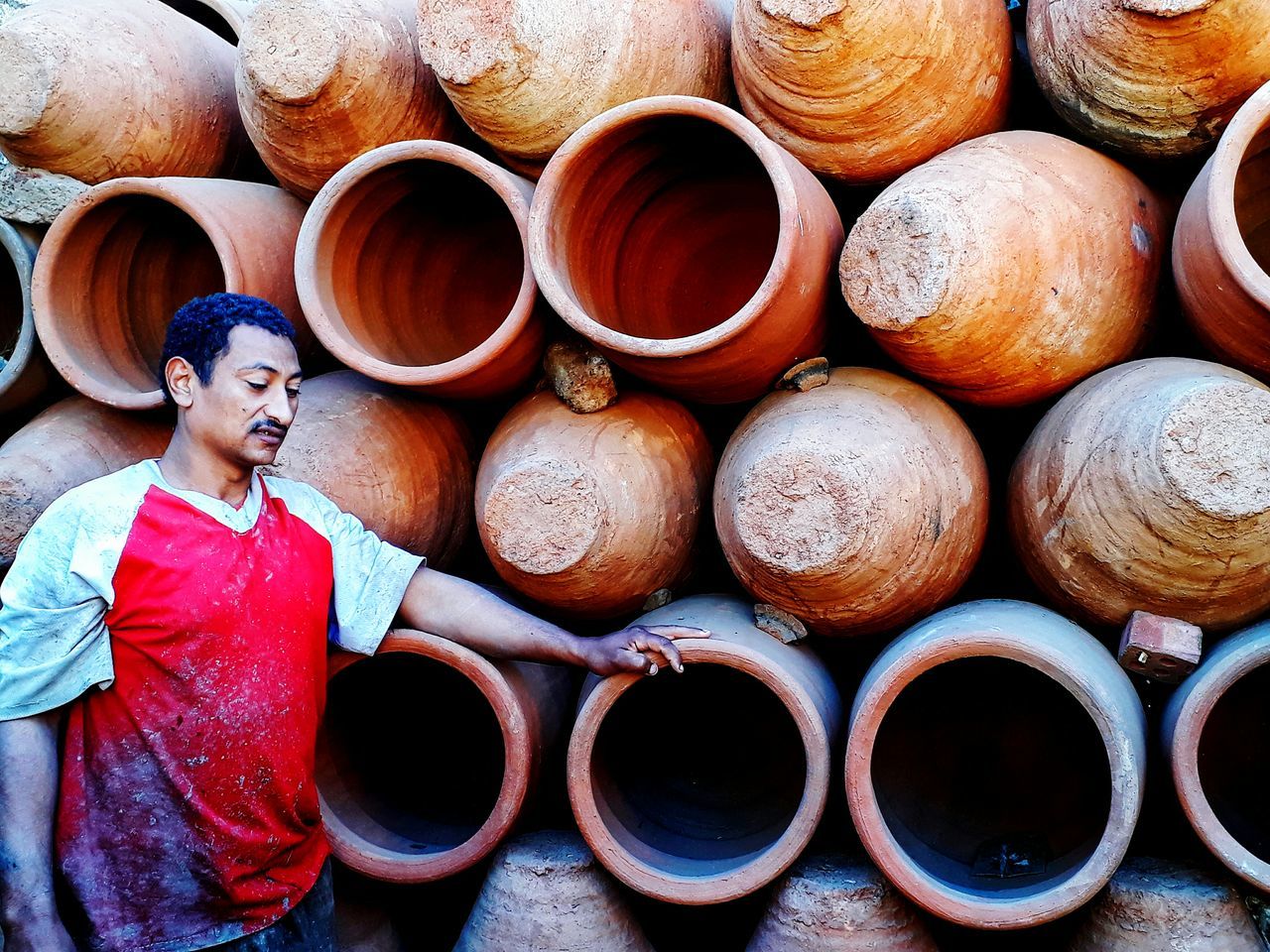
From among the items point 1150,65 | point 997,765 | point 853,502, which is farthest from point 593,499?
point 1150,65

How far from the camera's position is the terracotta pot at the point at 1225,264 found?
2.06 m

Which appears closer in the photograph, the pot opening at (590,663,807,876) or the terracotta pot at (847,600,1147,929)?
the terracotta pot at (847,600,1147,929)

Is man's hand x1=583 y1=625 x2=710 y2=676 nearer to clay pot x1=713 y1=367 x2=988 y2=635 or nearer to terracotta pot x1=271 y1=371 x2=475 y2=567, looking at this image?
clay pot x1=713 y1=367 x2=988 y2=635

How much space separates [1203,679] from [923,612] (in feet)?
1.63

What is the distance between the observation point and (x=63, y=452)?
8.61ft

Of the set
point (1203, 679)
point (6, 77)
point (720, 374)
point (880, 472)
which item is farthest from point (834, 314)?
point (6, 77)

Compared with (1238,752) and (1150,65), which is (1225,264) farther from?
(1238,752)

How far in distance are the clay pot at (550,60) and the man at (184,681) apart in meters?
0.67

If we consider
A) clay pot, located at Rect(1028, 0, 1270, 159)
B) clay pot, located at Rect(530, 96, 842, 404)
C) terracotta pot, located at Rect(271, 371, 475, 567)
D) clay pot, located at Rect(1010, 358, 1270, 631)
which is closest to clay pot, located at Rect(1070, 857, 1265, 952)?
clay pot, located at Rect(1010, 358, 1270, 631)

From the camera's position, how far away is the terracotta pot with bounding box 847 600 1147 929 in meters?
2.04

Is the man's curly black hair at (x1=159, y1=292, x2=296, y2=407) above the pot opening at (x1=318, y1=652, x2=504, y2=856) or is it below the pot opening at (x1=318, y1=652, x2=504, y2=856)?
above

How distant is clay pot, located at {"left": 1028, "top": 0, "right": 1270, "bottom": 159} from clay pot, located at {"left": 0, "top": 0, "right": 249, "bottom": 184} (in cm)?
198

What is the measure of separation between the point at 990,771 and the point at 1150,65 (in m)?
1.52

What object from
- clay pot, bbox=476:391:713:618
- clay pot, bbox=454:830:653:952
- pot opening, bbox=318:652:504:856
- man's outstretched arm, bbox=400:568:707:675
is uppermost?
clay pot, bbox=476:391:713:618
